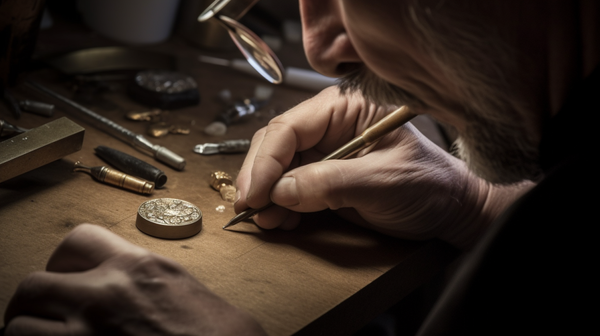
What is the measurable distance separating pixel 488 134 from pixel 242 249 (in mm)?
464

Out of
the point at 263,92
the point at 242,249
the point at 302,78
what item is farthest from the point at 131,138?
the point at 302,78

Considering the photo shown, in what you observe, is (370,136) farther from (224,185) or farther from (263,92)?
(263,92)

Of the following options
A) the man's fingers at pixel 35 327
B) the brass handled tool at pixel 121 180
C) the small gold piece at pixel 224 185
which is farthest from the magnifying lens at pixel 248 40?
the man's fingers at pixel 35 327

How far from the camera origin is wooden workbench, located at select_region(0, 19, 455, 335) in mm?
868

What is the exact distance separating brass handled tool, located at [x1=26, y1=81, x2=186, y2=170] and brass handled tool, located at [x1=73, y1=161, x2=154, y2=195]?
13cm

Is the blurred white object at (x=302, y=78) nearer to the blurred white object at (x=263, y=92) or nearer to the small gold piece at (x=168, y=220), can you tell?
the blurred white object at (x=263, y=92)

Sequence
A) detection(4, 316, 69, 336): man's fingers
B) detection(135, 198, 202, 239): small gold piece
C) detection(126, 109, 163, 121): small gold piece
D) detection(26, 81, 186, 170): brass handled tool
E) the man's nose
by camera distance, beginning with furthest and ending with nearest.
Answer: detection(126, 109, 163, 121): small gold piece → detection(26, 81, 186, 170): brass handled tool → detection(135, 198, 202, 239): small gold piece → the man's nose → detection(4, 316, 69, 336): man's fingers

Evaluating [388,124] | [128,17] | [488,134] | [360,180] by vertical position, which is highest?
[488,134]

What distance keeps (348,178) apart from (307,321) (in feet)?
0.90

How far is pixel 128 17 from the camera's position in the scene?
1935mm

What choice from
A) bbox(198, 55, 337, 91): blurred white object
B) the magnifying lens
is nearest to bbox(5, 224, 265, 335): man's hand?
the magnifying lens

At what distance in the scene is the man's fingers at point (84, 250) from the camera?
773 mm

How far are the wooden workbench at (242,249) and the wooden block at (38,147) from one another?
0.14 ft

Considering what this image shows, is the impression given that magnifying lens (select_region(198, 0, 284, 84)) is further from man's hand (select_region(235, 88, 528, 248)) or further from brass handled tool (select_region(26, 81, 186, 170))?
brass handled tool (select_region(26, 81, 186, 170))
